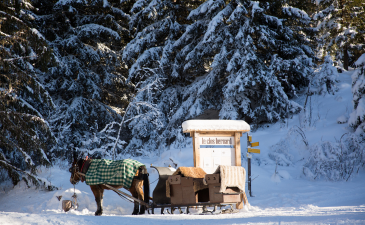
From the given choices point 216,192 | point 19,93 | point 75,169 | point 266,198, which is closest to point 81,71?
point 19,93

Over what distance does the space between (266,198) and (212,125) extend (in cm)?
277

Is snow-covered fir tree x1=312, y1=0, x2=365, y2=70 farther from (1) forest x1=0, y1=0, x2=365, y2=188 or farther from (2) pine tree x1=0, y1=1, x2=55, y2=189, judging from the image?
(2) pine tree x1=0, y1=1, x2=55, y2=189

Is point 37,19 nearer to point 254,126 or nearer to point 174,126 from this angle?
point 174,126

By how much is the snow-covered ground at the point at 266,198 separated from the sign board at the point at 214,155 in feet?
3.85

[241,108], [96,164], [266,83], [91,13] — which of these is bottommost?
[96,164]

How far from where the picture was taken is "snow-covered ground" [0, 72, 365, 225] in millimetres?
4965

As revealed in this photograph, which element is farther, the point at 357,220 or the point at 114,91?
the point at 114,91

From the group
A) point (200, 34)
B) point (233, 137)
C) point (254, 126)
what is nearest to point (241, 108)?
point (254, 126)

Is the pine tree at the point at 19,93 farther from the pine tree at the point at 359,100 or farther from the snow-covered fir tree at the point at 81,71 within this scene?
the pine tree at the point at 359,100

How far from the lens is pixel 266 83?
1285 cm

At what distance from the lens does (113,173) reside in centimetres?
639

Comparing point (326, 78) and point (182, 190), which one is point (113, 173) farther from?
point (326, 78)

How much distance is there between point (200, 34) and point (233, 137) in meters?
8.33

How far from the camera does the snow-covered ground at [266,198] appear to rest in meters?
4.96
